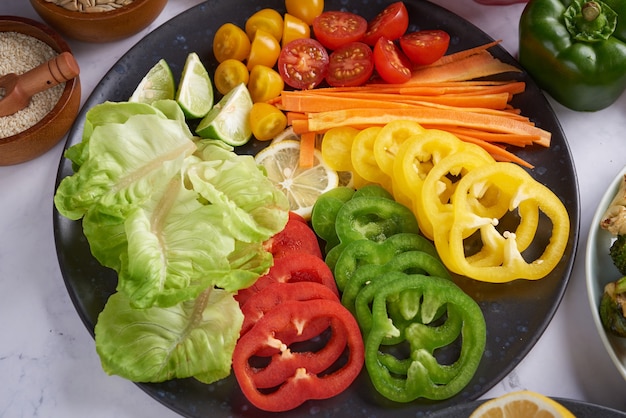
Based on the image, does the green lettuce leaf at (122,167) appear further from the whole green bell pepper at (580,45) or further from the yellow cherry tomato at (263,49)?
the whole green bell pepper at (580,45)

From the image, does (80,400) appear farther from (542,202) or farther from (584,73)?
(584,73)

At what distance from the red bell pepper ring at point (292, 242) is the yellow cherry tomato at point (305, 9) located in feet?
2.60

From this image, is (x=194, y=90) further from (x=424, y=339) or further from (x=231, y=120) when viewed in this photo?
(x=424, y=339)

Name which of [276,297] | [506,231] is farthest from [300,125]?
[506,231]

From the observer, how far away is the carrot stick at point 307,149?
2307 millimetres

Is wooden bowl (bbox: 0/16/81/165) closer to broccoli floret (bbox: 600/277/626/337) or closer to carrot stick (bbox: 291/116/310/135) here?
carrot stick (bbox: 291/116/310/135)

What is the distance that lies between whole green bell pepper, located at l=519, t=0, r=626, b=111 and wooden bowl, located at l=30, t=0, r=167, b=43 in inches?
50.5

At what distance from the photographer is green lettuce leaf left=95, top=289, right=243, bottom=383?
6.32ft

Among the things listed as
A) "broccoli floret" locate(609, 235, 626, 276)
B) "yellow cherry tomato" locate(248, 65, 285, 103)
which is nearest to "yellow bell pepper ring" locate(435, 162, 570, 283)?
"broccoli floret" locate(609, 235, 626, 276)

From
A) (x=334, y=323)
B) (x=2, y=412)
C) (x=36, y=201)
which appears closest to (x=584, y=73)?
(x=334, y=323)

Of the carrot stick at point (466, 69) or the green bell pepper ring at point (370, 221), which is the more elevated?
the carrot stick at point (466, 69)

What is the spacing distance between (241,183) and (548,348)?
3.42ft

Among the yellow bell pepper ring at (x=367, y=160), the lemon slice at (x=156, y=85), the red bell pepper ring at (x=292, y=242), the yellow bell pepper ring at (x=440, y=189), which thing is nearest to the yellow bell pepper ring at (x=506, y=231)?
the yellow bell pepper ring at (x=440, y=189)

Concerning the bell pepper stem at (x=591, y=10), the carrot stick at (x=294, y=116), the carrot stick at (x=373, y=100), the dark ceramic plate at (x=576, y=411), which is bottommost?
the dark ceramic plate at (x=576, y=411)
